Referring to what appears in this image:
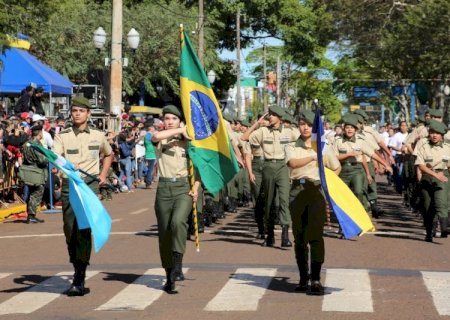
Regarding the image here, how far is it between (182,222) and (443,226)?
23.3 ft

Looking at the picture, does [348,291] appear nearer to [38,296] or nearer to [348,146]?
[38,296]

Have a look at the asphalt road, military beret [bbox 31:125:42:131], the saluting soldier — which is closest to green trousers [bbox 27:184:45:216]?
military beret [bbox 31:125:42:131]

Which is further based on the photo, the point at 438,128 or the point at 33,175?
the point at 33,175

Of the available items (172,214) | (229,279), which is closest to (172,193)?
(172,214)

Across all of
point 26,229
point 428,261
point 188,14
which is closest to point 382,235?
point 428,261

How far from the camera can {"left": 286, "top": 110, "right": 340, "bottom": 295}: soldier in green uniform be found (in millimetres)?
11808

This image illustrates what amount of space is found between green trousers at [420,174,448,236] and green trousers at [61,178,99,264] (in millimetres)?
7264

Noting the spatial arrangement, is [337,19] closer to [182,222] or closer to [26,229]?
[26,229]

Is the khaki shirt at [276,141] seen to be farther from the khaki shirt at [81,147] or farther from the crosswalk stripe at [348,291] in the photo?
the khaki shirt at [81,147]

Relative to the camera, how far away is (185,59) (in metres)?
12.4

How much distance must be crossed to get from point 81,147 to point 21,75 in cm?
2102

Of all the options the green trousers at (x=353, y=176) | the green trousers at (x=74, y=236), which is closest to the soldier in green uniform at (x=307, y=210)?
the green trousers at (x=74, y=236)

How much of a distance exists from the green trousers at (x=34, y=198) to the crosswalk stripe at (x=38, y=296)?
8.22 meters

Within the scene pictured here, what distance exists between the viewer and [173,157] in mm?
12156
